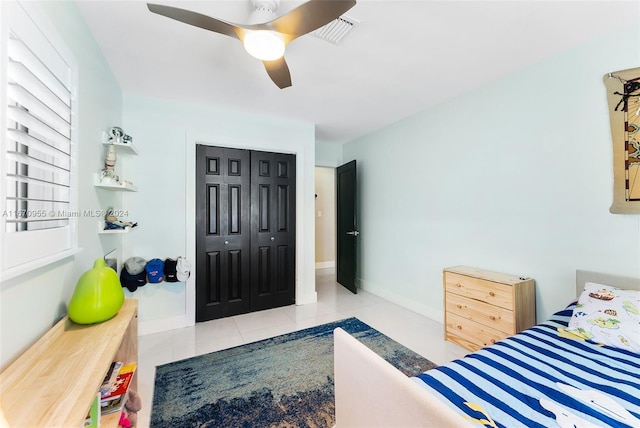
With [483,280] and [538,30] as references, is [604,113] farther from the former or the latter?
[483,280]

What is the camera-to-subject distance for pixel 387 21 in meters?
1.69

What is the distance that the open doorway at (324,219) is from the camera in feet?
19.8

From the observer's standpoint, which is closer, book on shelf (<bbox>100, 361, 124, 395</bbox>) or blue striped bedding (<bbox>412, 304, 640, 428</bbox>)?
blue striped bedding (<bbox>412, 304, 640, 428</bbox>)

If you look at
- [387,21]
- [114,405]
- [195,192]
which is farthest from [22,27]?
[195,192]

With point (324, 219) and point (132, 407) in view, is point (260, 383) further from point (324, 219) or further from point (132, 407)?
point (324, 219)

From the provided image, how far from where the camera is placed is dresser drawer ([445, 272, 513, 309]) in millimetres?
2094

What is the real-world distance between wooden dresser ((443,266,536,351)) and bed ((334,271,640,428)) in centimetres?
55

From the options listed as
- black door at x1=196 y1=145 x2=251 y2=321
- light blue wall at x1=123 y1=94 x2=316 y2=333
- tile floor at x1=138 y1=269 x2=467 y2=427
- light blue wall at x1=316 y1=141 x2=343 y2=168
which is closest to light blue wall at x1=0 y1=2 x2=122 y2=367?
light blue wall at x1=123 y1=94 x2=316 y2=333

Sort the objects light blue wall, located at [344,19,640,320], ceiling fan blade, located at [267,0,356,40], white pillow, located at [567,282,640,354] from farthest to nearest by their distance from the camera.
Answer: light blue wall, located at [344,19,640,320], white pillow, located at [567,282,640,354], ceiling fan blade, located at [267,0,356,40]

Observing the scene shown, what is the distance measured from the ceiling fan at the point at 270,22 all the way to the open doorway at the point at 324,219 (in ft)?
14.6

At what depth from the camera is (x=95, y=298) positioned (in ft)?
4.31

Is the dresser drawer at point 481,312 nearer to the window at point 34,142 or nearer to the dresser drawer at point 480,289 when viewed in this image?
the dresser drawer at point 480,289

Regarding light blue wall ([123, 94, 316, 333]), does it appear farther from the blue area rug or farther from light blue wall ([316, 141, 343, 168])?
light blue wall ([316, 141, 343, 168])

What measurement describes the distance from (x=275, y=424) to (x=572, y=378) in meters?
1.56
